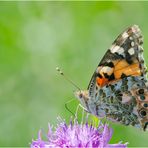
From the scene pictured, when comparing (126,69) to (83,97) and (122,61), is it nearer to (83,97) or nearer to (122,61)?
(122,61)

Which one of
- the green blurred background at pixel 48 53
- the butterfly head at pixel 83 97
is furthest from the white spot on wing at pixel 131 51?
the green blurred background at pixel 48 53

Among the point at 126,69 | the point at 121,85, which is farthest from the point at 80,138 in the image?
the point at 126,69

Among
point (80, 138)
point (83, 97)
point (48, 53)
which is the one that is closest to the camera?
point (80, 138)

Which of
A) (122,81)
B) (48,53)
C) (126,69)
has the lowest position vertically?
(122,81)

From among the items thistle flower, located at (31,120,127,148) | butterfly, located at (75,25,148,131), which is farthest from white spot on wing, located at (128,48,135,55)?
thistle flower, located at (31,120,127,148)

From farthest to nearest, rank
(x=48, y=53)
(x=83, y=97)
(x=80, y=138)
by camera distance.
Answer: (x=48, y=53) → (x=83, y=97) → (x=80, y=138)

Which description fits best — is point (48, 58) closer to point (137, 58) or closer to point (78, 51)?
point (78, 51)

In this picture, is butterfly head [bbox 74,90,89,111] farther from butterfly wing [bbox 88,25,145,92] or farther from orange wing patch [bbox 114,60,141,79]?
orange wing patch [bbox 114,60,141,79]
